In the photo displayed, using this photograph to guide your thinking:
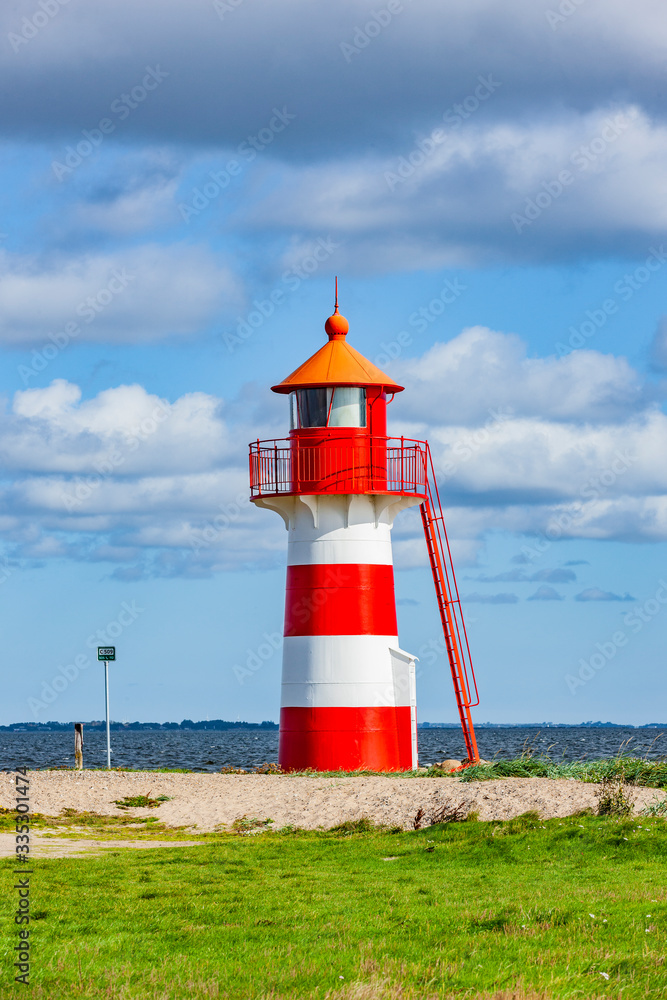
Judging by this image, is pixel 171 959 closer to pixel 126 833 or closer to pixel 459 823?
pixel 459 823

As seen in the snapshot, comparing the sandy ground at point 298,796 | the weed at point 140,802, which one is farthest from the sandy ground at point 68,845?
the weed at point 140,802

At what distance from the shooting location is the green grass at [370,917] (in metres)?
9.37

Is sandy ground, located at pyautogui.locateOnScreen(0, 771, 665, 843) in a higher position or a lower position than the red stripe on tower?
lower

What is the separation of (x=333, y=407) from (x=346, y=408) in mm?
263

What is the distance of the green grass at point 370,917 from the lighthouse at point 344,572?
6454 millimetres

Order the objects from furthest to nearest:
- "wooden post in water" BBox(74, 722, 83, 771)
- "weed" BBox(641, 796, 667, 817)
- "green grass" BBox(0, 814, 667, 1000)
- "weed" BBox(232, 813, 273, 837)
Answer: "wooden post in water" BBox(74, 722, 83, 771), "weed" BBox(232, 813, 273, 837), "weed" BBox(641, 796, 667, 817), "green grass" BBox(0, 814, 667, 1000)

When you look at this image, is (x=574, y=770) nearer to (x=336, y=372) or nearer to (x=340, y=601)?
(x=340, y=601)

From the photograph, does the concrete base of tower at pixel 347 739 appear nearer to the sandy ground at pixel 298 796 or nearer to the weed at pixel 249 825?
the sandy ground at pixel 298 796

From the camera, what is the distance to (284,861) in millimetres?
16094

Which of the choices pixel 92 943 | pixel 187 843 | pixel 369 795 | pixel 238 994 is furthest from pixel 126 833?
pixel 238 994

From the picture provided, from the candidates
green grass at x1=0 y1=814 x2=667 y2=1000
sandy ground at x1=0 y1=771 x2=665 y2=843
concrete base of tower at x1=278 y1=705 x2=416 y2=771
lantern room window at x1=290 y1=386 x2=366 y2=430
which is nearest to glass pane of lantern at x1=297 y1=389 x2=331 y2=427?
lantern room window at x1=290 y1=386 x2=366 y2=430

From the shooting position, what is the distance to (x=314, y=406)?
985 inches

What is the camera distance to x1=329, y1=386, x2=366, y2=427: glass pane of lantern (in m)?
24.9

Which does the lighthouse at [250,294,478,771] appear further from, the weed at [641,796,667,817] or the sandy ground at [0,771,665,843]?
the weed at [641,796,667,817]
